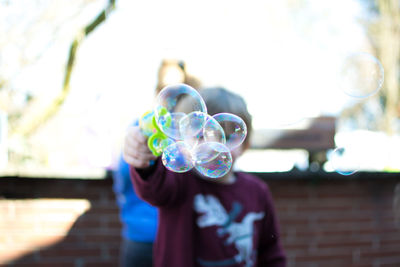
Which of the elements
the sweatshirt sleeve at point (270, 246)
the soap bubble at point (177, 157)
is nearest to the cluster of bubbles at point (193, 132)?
the soap bubble at point (177, 157)

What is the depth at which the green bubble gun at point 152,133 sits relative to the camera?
961 mm

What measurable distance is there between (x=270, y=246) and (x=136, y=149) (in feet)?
2.90

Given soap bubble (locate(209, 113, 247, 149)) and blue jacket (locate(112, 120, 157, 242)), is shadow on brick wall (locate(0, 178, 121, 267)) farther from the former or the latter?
soap bubble (locate(209, 113, 247, 149))

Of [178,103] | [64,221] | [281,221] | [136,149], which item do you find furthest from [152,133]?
[281,221]

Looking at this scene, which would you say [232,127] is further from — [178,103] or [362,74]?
[362,74]

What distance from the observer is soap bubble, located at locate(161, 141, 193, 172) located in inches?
42.8

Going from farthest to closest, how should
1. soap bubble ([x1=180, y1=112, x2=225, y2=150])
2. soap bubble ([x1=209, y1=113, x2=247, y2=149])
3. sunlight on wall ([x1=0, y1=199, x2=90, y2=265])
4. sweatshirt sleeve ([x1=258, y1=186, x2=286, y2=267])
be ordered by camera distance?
sunlight on wall ([x1=0, y1=199, x2=90, y2=265]) < sweatshirt sleeve ([x1=258, y1=186, x2=286, y2=267]) < soap bubble ([x1=209, y1=113, x2=247, y2=149]) < soap bubble ([x1=180, y1=112, x2=225, y2=150])

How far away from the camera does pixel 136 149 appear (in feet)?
3.20

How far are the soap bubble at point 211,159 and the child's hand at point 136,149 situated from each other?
0.25 meters

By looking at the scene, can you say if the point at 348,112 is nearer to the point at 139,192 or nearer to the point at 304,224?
the point at 304,224

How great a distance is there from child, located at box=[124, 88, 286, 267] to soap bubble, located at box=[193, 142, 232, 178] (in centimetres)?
12

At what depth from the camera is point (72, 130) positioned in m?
5.16

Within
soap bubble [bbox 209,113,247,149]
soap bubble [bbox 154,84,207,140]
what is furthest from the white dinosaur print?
soap bubble [bbox 154,84,207,140]

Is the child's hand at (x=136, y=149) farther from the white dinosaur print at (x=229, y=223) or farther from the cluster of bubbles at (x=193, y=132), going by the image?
the white dinosaur print at (x=229, y=223)
